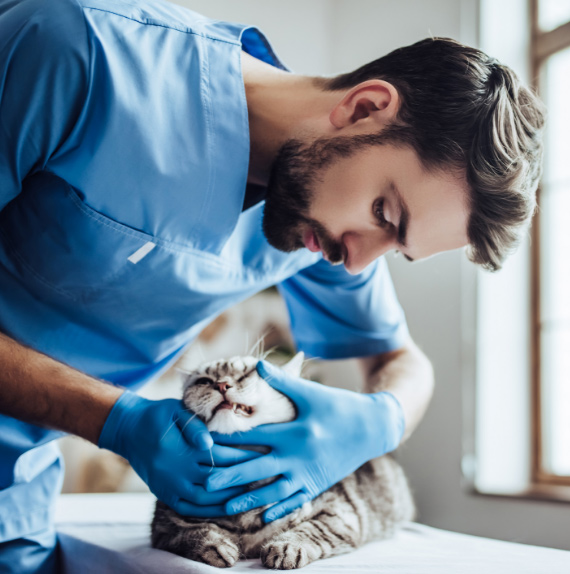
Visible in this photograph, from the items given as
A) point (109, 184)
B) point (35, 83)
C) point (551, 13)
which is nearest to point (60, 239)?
point (109, 184)

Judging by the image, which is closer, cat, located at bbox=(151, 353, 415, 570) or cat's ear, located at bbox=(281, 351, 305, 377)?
cat, located at bbox=(151, 353, 415, 570)

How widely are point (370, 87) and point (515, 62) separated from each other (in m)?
1.51

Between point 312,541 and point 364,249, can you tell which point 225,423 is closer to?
point 312,541

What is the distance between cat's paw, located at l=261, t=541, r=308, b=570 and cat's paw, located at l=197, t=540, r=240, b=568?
44mm

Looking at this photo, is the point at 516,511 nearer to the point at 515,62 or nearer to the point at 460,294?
the point at 460,294

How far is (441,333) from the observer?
2205 millimetres

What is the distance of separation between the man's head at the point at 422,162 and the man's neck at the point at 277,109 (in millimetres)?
26

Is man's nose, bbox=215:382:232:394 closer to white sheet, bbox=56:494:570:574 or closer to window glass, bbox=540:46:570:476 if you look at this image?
white sheet, bbox=56:494:570:574

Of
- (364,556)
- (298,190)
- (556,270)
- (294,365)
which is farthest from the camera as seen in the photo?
(556,270)

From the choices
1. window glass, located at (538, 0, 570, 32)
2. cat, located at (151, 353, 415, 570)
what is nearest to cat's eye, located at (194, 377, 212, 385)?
cat, located at (151, 353, 415, 570)

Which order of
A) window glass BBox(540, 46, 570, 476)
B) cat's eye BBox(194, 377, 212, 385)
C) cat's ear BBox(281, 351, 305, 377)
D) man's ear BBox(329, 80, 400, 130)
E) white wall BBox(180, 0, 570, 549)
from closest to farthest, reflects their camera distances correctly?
man's ear BBox(329, 80, 400, 130) < cat's eye BBox(194, 377, 212, 385) < cat's ear BBox(281, 351, 305, 377) < white wall BBox(180, 0, 570, 549) < window glass BBox(540, 46, 570, 476)

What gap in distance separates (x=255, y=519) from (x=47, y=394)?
0.36 m

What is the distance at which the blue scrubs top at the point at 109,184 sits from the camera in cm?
82

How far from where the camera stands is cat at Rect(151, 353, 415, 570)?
834mm
